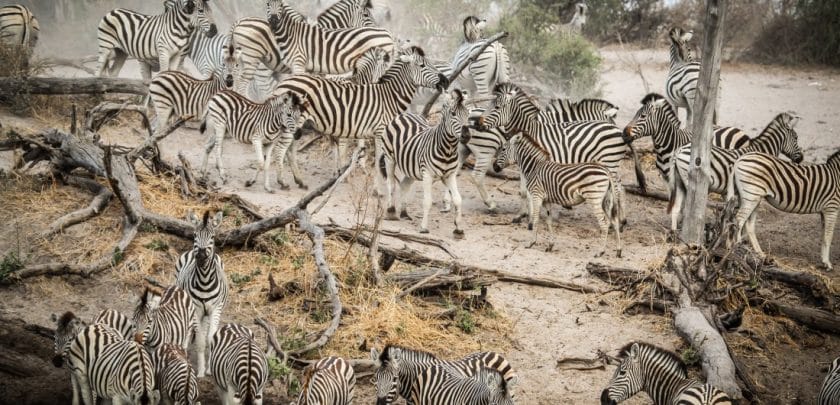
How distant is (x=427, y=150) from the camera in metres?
11.6

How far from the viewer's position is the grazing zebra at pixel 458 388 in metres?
6.84

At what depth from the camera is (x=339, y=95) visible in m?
12.8

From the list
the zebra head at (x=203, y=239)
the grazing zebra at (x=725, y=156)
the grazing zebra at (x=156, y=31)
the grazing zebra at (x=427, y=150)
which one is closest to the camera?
the zebra head at (x=203, y=239)

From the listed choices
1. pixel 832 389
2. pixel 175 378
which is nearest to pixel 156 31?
pixel 175 378

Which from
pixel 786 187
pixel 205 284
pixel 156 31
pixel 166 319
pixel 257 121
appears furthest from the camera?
pixel 156 31

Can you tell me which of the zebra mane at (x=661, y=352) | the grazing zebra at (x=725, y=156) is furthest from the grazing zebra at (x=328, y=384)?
the grazing zebra at (x=725, y=156)

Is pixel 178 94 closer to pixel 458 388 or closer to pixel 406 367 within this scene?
pixel 406 367

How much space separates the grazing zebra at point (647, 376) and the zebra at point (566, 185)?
3.61 m

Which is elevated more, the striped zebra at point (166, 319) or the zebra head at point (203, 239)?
the zebra head at point (203, 239)

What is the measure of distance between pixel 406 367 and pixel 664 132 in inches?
269

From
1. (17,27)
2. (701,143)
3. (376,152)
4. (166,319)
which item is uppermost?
(17,27)

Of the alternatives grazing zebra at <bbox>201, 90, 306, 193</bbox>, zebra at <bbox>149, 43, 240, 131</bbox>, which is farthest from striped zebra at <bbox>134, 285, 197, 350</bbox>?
zebra at <bbox>149, 43, 240, 131</bbox>

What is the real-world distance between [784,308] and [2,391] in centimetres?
712

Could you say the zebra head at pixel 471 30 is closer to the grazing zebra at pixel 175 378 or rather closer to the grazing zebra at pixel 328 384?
the grazing zebra at pixel 328 384
